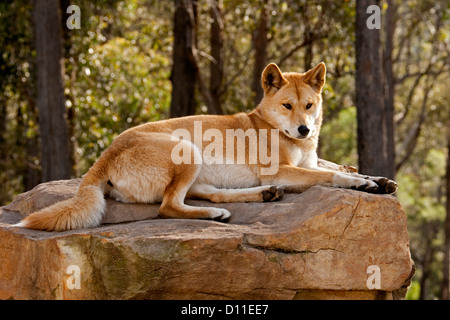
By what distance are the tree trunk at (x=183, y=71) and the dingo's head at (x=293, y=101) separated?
17.8ft

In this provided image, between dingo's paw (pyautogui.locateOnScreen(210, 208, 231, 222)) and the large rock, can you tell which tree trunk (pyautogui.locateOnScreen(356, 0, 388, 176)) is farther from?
dingo's paw (pyautogui.locateOnScreen(210, 208, 231, 222))

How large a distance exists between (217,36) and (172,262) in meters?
9.53

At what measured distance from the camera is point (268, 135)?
6047 millimetres

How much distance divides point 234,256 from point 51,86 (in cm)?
748

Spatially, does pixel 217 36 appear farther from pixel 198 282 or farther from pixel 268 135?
pixel 198 282

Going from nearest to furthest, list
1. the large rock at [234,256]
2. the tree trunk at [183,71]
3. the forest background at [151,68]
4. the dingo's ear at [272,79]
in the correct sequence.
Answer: the large rock at [234,256] → the dingo's ear at [272,79] → the forest background at [151,68] → the tree trunk at [183,71]

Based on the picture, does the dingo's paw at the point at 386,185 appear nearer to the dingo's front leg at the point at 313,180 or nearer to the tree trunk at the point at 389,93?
the dingo's front leg at the point at 313,180

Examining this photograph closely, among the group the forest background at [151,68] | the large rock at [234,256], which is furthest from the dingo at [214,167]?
the forest background at [151,68]

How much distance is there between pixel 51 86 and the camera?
11.0 metres

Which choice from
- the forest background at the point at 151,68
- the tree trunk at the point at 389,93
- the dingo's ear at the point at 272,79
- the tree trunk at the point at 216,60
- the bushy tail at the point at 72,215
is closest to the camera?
the bushy tail at the point at 72,215

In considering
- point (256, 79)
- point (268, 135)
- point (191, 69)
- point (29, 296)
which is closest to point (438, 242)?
point (256, 79)

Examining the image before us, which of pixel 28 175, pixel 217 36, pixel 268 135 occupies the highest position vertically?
pixel 217 36

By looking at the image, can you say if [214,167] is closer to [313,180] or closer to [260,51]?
[313,180]

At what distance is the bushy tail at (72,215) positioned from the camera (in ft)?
16.3
